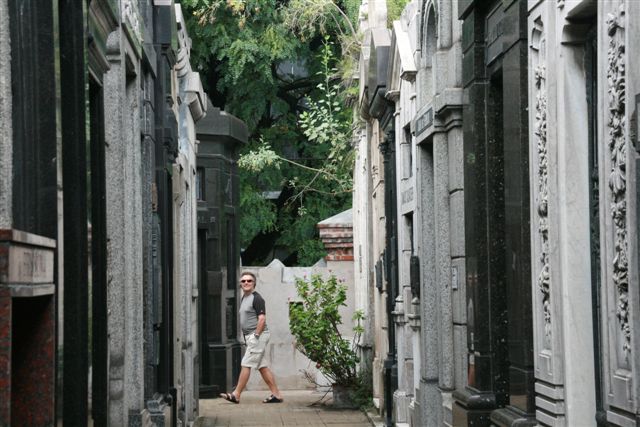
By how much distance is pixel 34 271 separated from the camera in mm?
4066

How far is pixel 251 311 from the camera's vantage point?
69.8 ft

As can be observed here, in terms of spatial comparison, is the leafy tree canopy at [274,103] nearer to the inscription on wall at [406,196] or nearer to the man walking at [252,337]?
the man walking at [252,337]

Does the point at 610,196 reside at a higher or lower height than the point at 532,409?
higher

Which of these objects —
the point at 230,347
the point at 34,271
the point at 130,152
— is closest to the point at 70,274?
the point at 34,271

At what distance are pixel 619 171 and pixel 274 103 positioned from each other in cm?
2525

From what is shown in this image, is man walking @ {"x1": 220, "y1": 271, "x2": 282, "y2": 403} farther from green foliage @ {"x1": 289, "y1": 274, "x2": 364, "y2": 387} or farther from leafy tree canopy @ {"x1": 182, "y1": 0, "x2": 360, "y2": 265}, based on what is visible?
leafy tree canopy @ {"x1": 182, "y1": 0, "x2": 360, "y2": 265}

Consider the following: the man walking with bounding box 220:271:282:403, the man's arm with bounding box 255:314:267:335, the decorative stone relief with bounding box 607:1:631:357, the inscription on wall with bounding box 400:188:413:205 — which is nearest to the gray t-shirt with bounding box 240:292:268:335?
the man walking with bounding box 220:271:282:403

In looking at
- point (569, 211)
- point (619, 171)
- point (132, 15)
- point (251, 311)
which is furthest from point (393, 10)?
point (619, 171)

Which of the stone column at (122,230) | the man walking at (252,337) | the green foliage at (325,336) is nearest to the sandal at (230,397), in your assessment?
the man walking at (252,337)

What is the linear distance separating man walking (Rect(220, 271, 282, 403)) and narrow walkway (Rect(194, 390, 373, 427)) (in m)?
0.25

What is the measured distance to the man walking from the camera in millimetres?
20844

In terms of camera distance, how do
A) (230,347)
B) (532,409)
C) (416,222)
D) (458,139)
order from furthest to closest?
(230,347)
(416,222)
(458,139)
(532,409)

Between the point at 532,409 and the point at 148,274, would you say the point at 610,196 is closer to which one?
the point at 532,409

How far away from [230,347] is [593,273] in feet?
54.6
